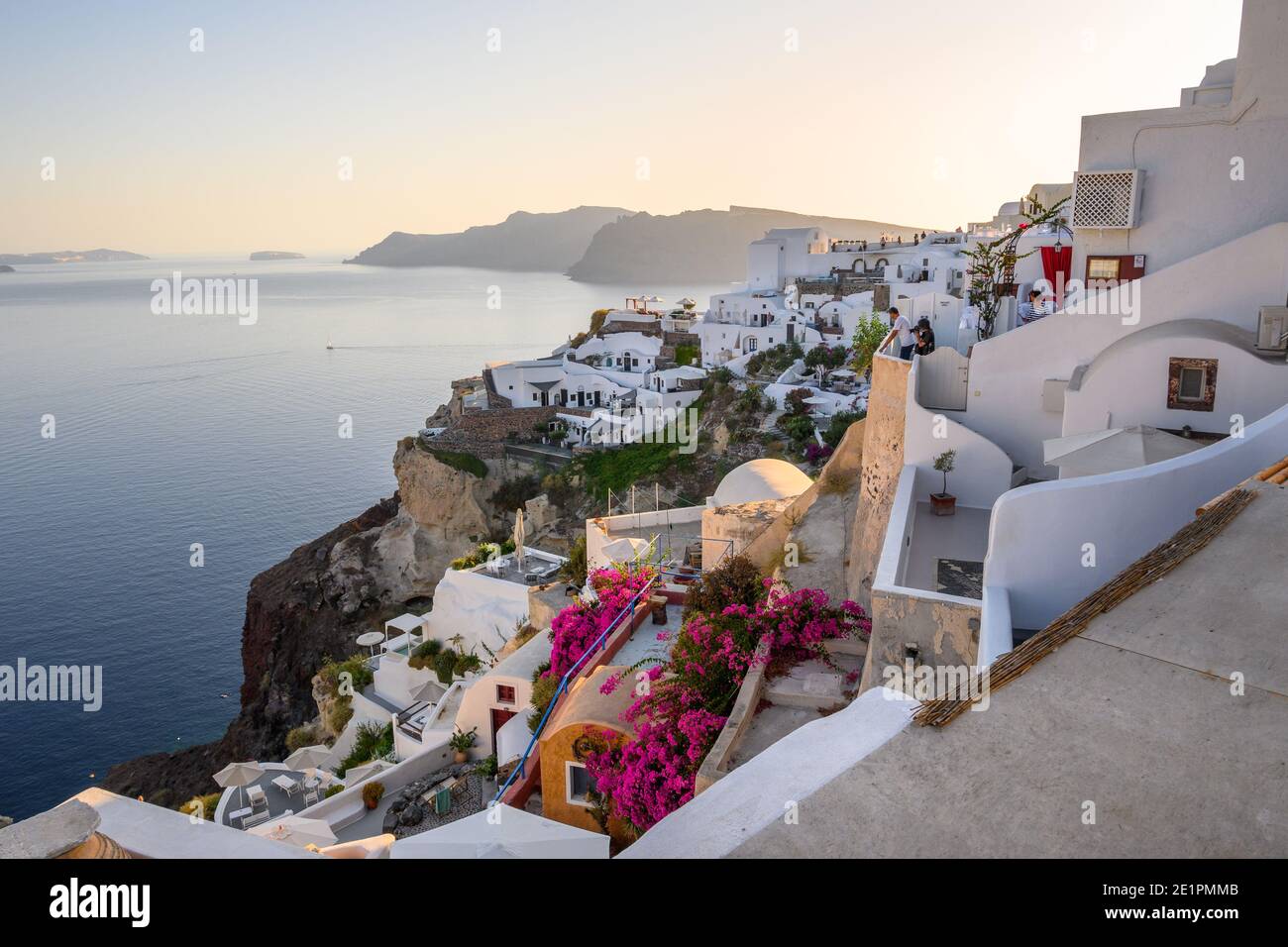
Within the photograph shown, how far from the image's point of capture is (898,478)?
11.0m

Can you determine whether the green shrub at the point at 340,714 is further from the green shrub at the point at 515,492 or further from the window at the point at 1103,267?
the window at the point at 1103,267

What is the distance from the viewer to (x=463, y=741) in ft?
51.8

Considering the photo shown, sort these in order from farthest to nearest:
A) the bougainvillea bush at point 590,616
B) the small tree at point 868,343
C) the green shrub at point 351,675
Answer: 1. the green shrub at point 351,675
2. the small tree at point 868,343
3. the bougainvillea bush at point 590,616

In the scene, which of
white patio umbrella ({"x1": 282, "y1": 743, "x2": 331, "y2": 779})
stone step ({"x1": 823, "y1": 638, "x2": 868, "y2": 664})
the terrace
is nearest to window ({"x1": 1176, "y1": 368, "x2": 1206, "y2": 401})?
stone step ({"x1": 823, "y1": 638, "x2": 868, "y2": 664})

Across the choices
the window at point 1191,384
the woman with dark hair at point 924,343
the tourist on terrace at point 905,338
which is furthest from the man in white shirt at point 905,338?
the window at point 1191,384

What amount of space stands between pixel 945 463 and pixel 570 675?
18.2ft

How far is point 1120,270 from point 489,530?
30934 mm

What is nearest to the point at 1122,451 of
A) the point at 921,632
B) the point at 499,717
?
the point at 921,632

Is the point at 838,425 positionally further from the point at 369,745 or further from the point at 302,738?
the point at 302,738

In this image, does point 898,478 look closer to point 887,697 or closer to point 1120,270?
point 1120,270

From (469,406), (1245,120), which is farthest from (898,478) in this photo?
(469,406)

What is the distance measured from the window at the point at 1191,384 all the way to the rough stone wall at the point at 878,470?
2960 millimetres

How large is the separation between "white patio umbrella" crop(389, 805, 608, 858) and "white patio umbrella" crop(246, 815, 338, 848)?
642 centimetres

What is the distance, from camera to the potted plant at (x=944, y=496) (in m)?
10.5
